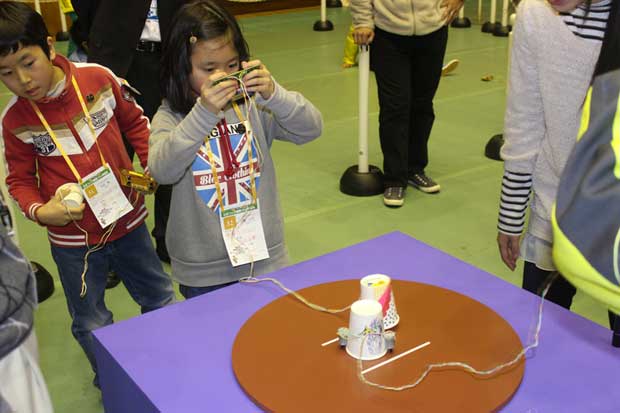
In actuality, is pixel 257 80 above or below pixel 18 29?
below

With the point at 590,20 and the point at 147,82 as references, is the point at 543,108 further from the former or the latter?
the point at 147,82

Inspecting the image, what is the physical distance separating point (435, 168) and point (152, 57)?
203cm

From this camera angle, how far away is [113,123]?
2.24m

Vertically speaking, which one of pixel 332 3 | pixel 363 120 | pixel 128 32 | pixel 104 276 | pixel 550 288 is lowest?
pixel 332 3

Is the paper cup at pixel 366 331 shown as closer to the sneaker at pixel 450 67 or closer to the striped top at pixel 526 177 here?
the striped top at pixel 526 177

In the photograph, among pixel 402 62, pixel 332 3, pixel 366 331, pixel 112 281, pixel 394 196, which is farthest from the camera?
pixel 332 3

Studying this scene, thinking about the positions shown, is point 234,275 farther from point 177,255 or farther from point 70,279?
point 70,279

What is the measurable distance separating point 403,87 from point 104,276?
1.90m

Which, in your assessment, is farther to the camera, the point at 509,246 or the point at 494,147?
the point at 494,147

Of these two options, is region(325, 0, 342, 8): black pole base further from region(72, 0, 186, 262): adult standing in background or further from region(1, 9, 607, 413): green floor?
region(72, 0, 186, 262): adult standing in background

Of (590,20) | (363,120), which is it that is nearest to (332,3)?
(363,120)

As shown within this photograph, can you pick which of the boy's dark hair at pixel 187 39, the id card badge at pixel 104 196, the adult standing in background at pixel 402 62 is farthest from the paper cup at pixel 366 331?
the adult standing in background at pixel 402 62

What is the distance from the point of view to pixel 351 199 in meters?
4.00

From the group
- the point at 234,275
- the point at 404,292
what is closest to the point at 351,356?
the point at 404,292
